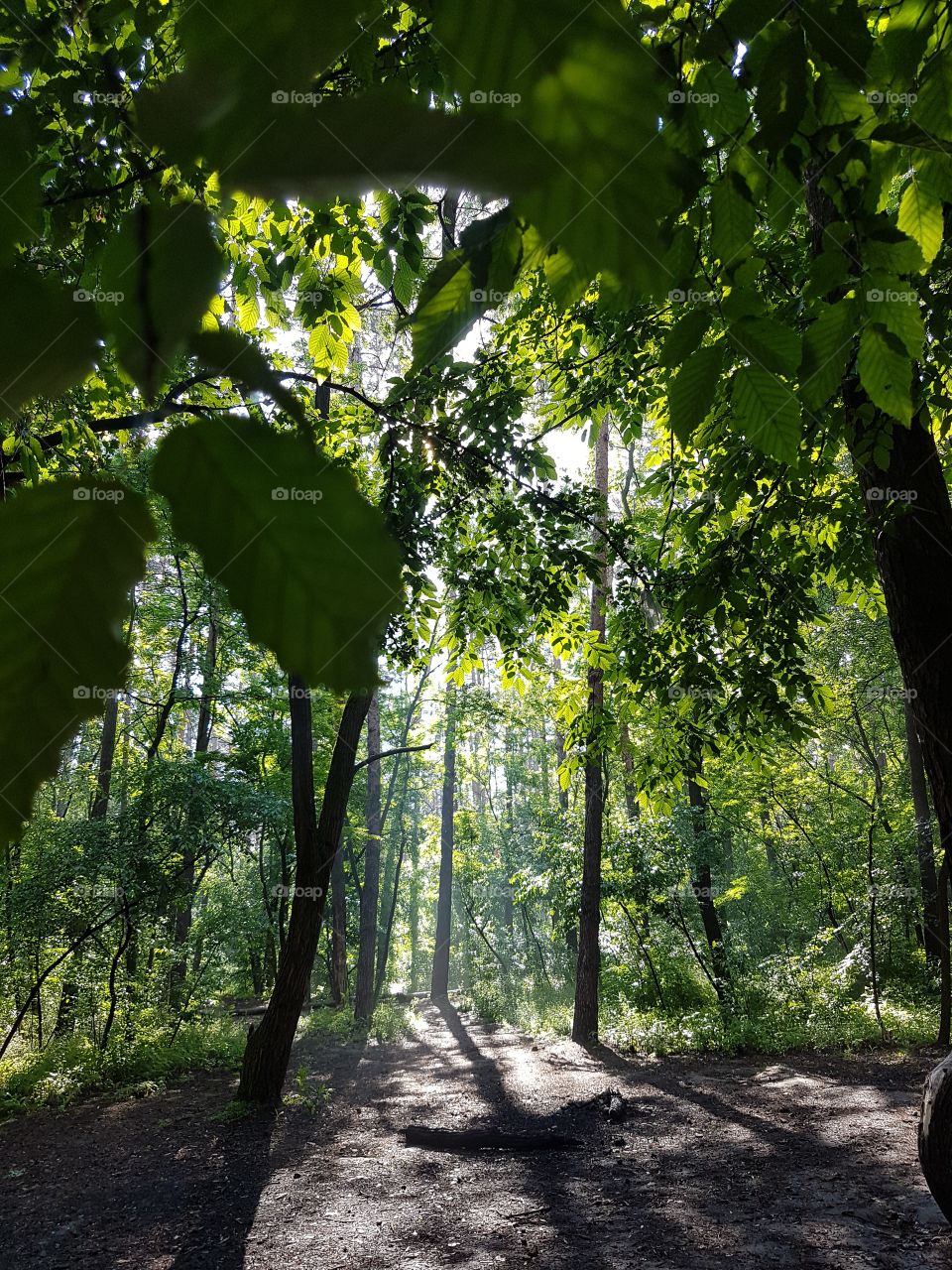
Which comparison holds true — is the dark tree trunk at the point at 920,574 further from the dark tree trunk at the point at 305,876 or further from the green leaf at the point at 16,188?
the dark tree trunk at the point at 305,876

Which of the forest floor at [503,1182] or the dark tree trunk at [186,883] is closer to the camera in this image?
the forest floor at [503,1182]

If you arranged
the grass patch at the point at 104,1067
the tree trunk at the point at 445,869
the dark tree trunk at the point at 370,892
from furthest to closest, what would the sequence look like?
the tree trunk at the point at 445,869 → the dark tree trunk at the point at 370,892 → the grass patch at the point at 104,1067

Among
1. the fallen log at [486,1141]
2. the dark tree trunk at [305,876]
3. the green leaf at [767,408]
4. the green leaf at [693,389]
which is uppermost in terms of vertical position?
the green leaf at [767,408]

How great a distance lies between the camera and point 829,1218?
4340 millimetres

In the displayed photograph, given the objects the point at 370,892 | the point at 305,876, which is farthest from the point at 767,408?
the point at 370,892

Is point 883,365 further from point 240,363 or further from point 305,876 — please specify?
point 305,876

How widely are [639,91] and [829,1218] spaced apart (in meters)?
5.77

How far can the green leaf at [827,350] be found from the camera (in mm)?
1191

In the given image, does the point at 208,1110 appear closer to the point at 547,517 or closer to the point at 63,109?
the point at 547,517

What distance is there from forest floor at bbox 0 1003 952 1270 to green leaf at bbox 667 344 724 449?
4.73 metres

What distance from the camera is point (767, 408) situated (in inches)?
44.6

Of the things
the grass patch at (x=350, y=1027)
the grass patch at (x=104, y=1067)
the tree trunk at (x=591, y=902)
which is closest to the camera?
the grass patch at (x=104, y=1067)

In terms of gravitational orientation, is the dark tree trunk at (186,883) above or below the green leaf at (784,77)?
below

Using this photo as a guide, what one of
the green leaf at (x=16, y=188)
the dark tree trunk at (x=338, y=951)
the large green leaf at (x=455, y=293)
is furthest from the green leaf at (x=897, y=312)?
the dark tree trunk at (x=338, y=951)
